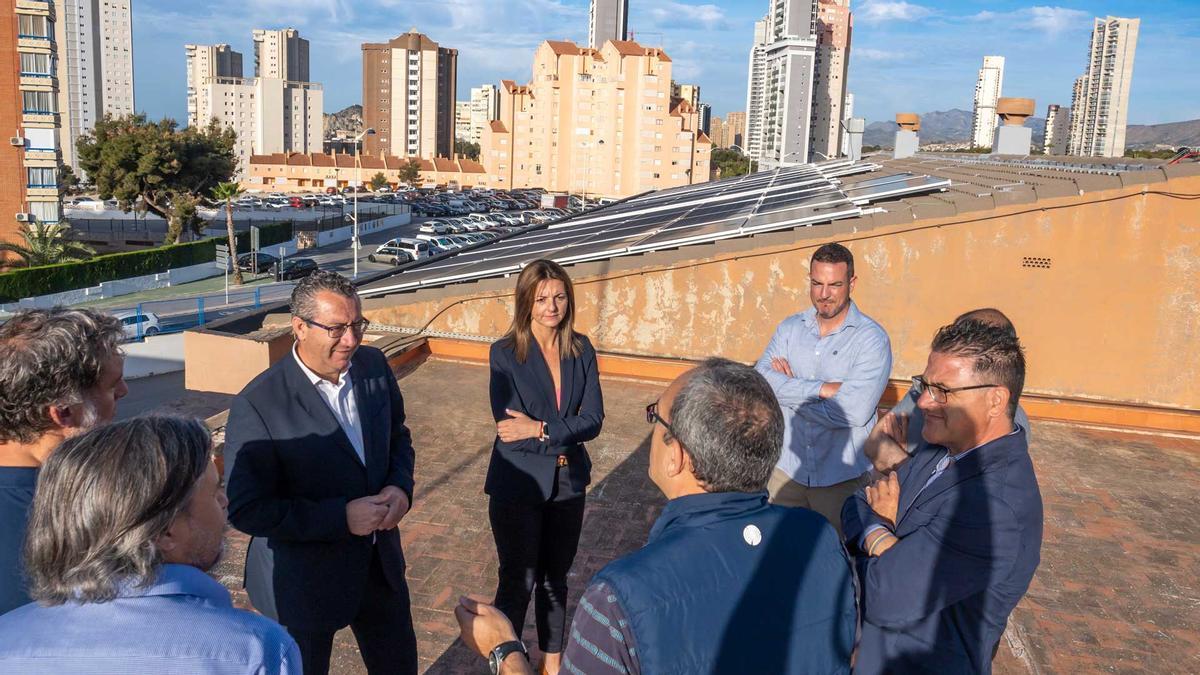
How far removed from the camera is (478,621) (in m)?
2.01

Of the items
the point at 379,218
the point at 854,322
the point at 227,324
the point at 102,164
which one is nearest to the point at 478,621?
the point at 854,322

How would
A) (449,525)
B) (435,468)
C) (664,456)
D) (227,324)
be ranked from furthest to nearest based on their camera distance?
1. (227,324)
2. (435,468)
3. (449,525)
4. (664,456)

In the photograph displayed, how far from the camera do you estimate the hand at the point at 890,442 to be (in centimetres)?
313

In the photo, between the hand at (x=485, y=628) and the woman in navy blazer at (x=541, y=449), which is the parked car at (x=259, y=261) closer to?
the woman in navy blazer at (x=541, y=449)

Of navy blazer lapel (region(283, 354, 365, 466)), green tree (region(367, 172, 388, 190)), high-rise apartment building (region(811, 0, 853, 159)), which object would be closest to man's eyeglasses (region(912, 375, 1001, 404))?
navy blazer lapel (region(283, 354, 365, 466))

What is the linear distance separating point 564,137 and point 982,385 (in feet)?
289

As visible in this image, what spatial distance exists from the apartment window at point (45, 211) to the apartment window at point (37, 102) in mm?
3863

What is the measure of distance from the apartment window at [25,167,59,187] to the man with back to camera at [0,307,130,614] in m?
41.6

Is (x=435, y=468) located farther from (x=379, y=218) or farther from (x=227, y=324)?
(x=379, y=218)

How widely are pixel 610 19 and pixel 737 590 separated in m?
177

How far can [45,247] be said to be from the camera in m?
32.0

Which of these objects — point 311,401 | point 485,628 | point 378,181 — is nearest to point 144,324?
point 311,401

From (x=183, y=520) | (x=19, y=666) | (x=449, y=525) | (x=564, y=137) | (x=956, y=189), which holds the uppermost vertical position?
(x=564, y=137)

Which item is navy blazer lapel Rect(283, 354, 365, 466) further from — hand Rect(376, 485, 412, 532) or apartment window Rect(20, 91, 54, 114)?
apartment window Rect(20, 91, 54, 114)
